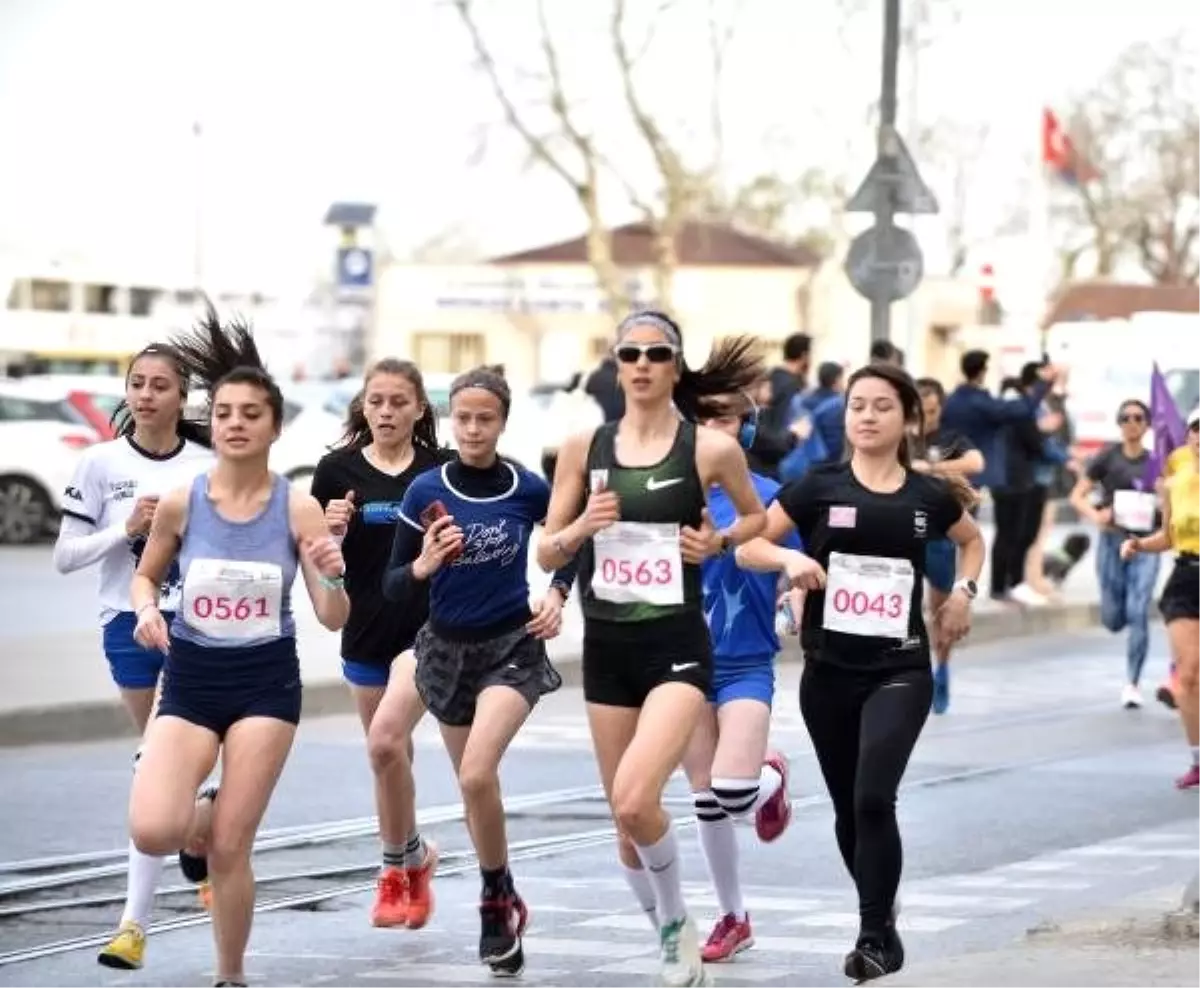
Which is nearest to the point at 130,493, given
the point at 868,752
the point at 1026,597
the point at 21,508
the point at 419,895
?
the point at 419,895

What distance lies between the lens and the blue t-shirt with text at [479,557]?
9781 millimetres

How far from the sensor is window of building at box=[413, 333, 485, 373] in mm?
90000

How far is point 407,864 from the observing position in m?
10.5

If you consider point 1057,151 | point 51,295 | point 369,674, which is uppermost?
point 1057,151

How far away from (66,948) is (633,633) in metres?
2.07

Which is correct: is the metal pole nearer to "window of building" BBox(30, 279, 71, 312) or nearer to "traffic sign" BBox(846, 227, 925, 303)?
"traffic sign" BBox(846, 227, 925, 303)

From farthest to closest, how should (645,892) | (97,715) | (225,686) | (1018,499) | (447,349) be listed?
(447,349)
(1018,499)
(97,715)
(645,892)
(225,686)

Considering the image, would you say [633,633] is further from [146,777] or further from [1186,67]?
[1186,67]

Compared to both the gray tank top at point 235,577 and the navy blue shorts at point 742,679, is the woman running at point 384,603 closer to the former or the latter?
the navy blue shorts at point 742,679

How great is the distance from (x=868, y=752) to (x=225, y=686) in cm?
177

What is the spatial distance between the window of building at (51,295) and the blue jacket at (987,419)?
3824 inches

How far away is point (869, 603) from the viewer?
9.35m

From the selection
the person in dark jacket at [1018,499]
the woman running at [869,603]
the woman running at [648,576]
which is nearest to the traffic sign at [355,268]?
the person in dark jacket at [1018,499]

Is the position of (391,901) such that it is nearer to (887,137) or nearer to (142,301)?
(887,137)
